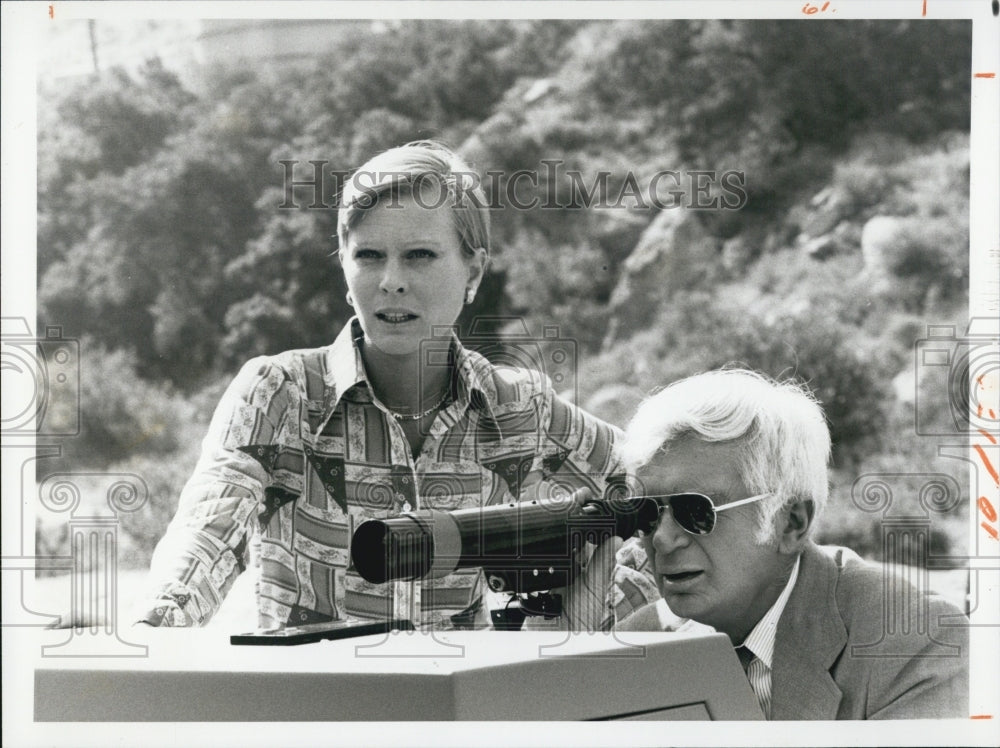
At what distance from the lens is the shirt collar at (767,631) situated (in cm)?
260

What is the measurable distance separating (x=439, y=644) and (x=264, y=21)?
1.55 metres

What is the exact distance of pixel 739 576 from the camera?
2.61 metres

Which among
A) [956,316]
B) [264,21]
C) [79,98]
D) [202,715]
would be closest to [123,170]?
[79,98]

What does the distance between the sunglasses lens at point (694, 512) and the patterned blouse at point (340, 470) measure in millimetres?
225

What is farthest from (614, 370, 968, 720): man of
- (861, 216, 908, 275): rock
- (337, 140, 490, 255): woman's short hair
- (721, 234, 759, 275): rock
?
(337, 140, 490, 255): woman's short hair

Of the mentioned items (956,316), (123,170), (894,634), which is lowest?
(894,634)

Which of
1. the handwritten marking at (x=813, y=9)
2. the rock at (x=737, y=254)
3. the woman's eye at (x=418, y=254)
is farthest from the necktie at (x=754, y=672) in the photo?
the handwritten marking at (x=813, y=9)

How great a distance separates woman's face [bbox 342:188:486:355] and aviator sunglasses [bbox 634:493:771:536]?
662 mm

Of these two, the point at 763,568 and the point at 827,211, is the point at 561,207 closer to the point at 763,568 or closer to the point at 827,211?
the point at 827,211

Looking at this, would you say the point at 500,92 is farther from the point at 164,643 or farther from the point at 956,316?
the point at 164,643

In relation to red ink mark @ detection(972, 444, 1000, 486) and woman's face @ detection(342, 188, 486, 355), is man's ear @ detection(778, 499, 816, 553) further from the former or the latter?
woman's face @ detection(342, 188, 486, 355)

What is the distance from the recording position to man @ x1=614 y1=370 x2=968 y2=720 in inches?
102

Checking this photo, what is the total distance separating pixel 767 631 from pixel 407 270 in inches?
46.2

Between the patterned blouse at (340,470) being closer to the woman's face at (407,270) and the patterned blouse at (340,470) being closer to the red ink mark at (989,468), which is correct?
the woman's face at (407,270)
